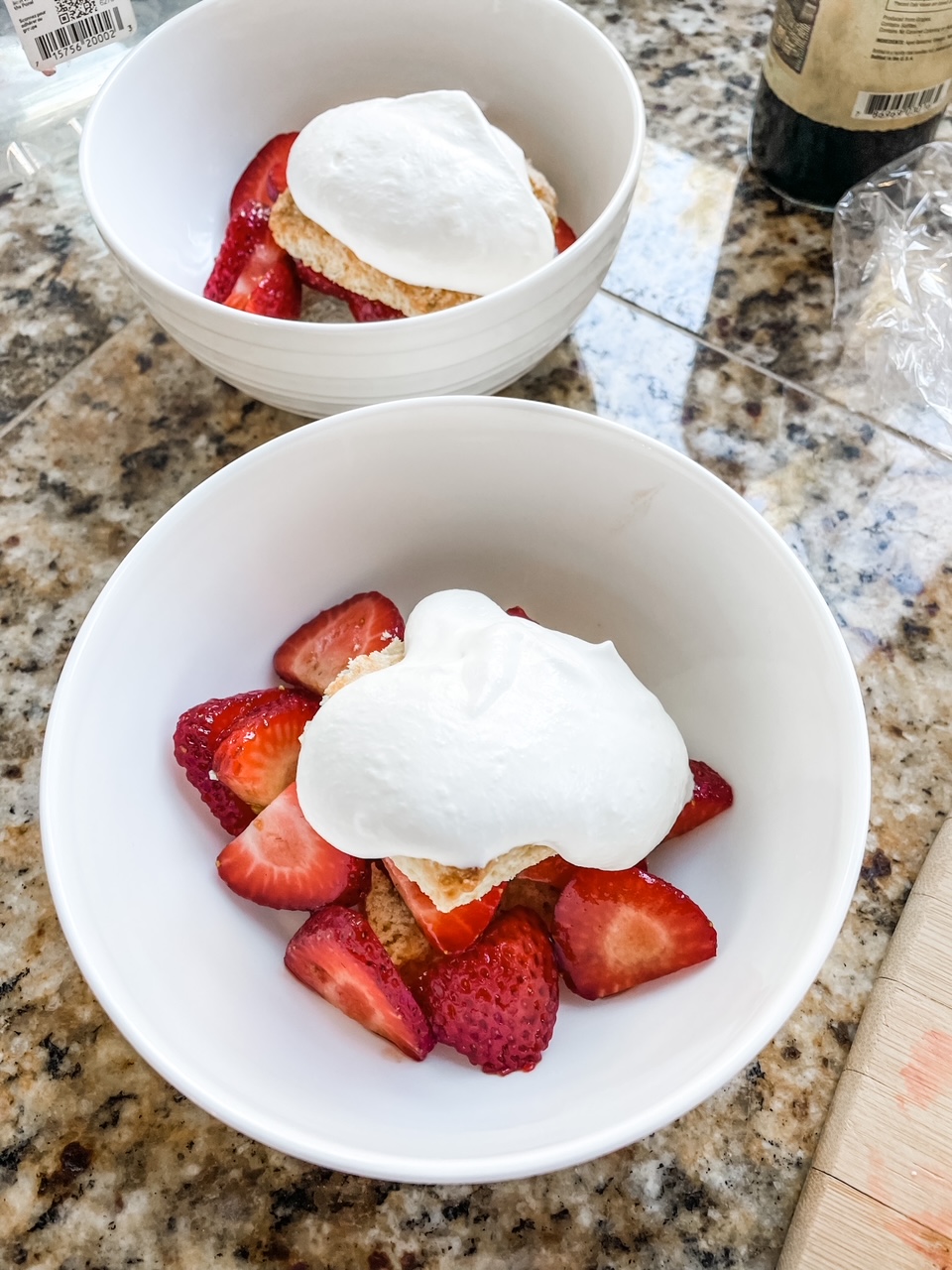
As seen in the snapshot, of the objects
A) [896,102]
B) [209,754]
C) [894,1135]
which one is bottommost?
[894,1135]

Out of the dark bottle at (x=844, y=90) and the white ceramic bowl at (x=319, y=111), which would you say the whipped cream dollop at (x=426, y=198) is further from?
the dark bottle at (x=844, y=90)

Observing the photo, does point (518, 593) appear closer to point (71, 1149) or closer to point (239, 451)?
point (239, 451)

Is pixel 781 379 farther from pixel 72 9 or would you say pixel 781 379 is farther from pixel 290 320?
pixel 72 9

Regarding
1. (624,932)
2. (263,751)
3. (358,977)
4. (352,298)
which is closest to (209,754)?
(263,751)

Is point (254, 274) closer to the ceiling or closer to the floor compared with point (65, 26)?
closer to the floor

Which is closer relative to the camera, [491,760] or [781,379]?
[491,760]
